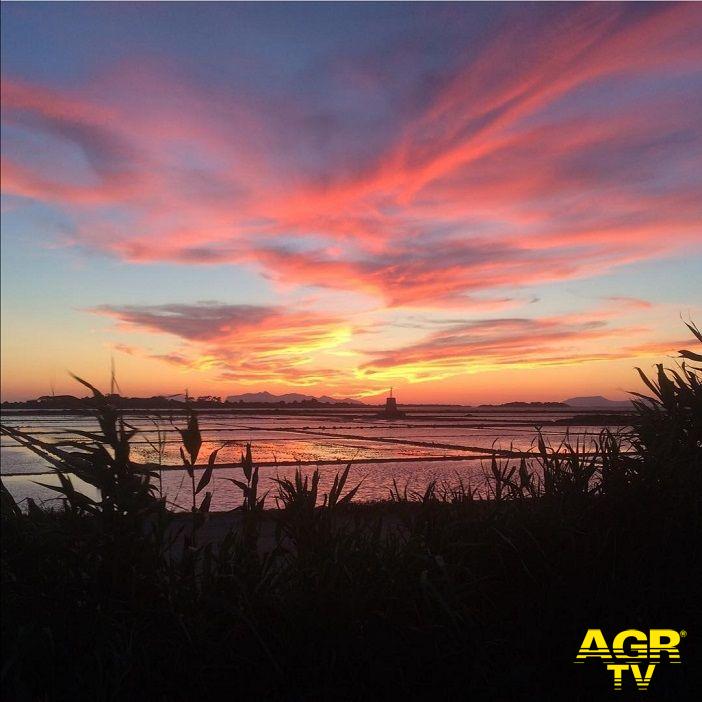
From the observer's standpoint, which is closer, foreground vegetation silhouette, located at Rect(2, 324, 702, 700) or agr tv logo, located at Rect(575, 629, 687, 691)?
foreground vegetation silhouette, located at Rect(2, 324, 702, 700)

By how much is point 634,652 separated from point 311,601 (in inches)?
87.3

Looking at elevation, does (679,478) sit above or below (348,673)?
above

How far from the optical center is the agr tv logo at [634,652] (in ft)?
15.5

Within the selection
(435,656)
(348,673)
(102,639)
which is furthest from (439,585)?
(102,639)

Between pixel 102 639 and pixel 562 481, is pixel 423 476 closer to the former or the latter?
pixel 562 481

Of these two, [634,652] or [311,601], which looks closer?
[311,601]

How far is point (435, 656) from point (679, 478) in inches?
138

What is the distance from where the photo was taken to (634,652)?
480 cm

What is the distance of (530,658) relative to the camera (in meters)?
4.72

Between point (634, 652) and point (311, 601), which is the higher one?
point (311, 601)

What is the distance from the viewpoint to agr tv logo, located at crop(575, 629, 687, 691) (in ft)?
15.5

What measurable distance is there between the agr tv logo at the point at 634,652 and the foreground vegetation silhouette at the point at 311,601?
92 millimetres

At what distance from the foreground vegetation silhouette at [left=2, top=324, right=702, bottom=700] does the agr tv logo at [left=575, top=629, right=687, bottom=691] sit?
3.6 inches

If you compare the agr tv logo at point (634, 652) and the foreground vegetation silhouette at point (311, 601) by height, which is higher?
the foreground vegetation silhouette at point (311, 601)
